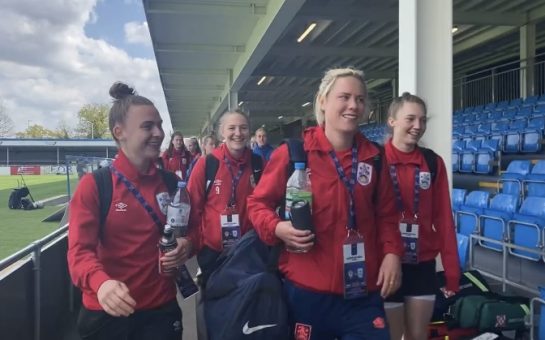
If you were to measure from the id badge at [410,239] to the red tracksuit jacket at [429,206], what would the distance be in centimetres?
5

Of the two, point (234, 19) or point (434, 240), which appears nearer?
point (434, 240)

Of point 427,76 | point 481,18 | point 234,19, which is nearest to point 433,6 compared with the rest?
point 427,76

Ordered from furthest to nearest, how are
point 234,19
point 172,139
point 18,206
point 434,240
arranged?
point 18,206 → point 234,19 → point 172,139 → point 434,240

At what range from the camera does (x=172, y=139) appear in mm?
8672

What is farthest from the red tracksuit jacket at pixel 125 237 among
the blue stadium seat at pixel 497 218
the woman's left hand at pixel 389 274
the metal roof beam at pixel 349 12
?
the metal roof beam at pixel 349 12

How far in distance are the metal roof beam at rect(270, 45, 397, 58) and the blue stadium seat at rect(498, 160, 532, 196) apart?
8744 mm

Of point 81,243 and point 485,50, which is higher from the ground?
point 485,50

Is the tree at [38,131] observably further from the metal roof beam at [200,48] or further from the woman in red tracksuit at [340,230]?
the woman in red tracksuit at [340,230]

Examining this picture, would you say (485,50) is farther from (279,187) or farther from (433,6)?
(279,187)

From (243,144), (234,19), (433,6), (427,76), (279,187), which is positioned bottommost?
(279,187)

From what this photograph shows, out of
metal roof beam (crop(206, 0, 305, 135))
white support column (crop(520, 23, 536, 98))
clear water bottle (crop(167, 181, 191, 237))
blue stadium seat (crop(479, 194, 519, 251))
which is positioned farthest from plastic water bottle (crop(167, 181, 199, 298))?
white support column (crop(520, 23, 536, 98))

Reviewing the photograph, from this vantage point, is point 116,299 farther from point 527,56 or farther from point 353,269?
point 527,56

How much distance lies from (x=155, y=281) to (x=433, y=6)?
119 inches

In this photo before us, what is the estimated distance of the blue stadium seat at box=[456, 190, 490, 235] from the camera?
5848 mm
